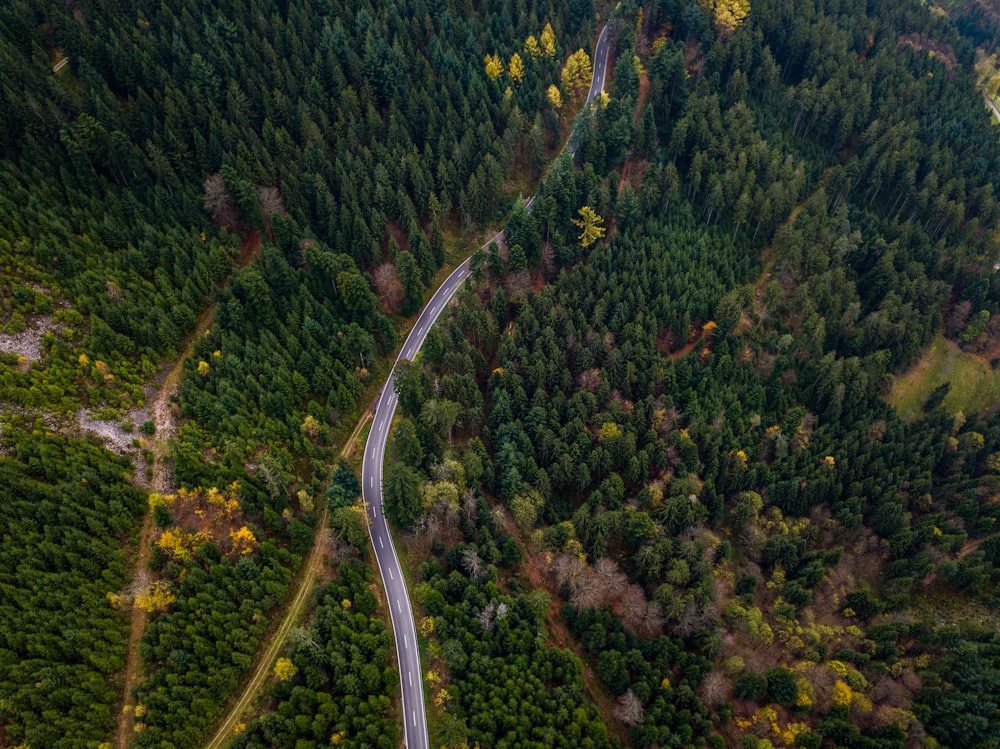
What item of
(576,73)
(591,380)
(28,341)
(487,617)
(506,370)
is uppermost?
(576,73)

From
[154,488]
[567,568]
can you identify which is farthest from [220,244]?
[567,568]

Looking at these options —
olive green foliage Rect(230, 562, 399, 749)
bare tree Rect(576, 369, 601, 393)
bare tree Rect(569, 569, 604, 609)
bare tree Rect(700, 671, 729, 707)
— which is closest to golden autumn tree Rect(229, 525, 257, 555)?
olive green foliage Rect(230, 562, 399, 749)

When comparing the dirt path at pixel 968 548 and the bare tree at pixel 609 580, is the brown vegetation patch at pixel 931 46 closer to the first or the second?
the dirt path at pixel 968 548

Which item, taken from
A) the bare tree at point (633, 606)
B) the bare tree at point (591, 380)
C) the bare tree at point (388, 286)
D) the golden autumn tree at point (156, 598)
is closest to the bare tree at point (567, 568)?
the bare tree at point (633, 606)

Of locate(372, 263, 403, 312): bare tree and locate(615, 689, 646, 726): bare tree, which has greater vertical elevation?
locate(372, 263, 403, 312): bare tree

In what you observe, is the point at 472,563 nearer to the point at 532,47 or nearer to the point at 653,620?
the point at 653,620

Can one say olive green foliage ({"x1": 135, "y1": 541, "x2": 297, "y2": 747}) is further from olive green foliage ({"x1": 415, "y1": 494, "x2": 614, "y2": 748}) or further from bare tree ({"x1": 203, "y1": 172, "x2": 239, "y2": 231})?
bare tree ({"x1": 203, "y1": 172, "x2": 239, "y2": 231})

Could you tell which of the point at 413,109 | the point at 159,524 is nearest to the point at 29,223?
the point at 159,524
